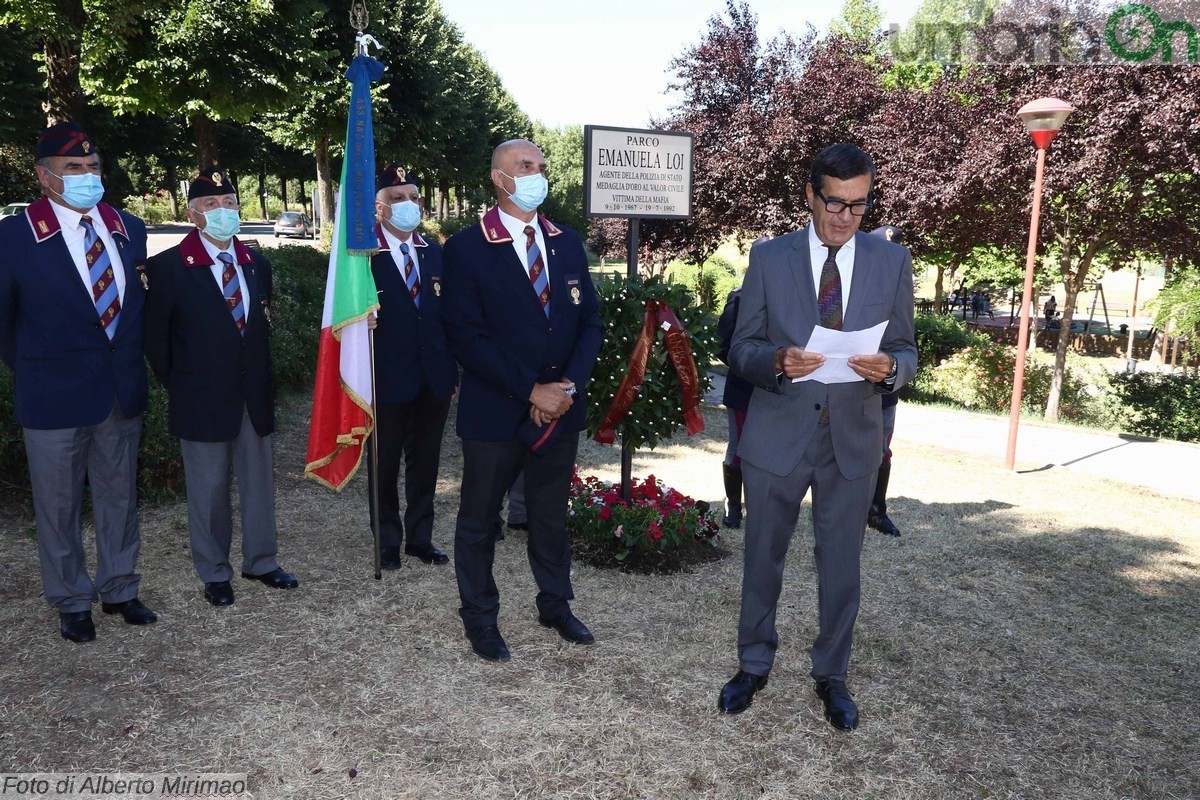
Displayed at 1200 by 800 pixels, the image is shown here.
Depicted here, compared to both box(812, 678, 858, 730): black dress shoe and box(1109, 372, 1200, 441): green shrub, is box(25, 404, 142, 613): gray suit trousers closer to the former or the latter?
box(812, 678, 858, 730): black dress shoe

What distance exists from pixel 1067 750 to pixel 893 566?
2.34m

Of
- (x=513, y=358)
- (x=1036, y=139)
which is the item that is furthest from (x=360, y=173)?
(x=1036, y=139)

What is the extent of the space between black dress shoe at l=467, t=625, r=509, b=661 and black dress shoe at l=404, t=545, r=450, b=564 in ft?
4.42

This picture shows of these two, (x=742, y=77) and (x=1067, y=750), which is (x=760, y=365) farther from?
(x=742, y=77)

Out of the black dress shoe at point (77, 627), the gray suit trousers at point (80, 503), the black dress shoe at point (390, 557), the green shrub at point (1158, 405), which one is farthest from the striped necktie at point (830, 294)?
the green shrub at point (1158, 405)

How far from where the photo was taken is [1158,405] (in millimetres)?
16094

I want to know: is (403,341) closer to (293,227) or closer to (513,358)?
(513,358)

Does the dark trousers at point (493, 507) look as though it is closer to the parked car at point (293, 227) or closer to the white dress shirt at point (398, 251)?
the white dress shirt at point (398, 251)

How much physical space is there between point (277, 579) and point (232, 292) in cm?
177

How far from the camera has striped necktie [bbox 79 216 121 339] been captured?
179 inches

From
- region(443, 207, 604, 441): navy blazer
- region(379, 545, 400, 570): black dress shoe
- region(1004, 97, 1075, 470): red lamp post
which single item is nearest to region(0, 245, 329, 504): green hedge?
region(379, 545, 400, 570): black dress shoe

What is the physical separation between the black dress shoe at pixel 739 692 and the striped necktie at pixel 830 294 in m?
1.69

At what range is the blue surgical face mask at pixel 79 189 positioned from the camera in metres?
4.43

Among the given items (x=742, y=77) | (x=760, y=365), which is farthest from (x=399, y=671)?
(x=742, y=77)
